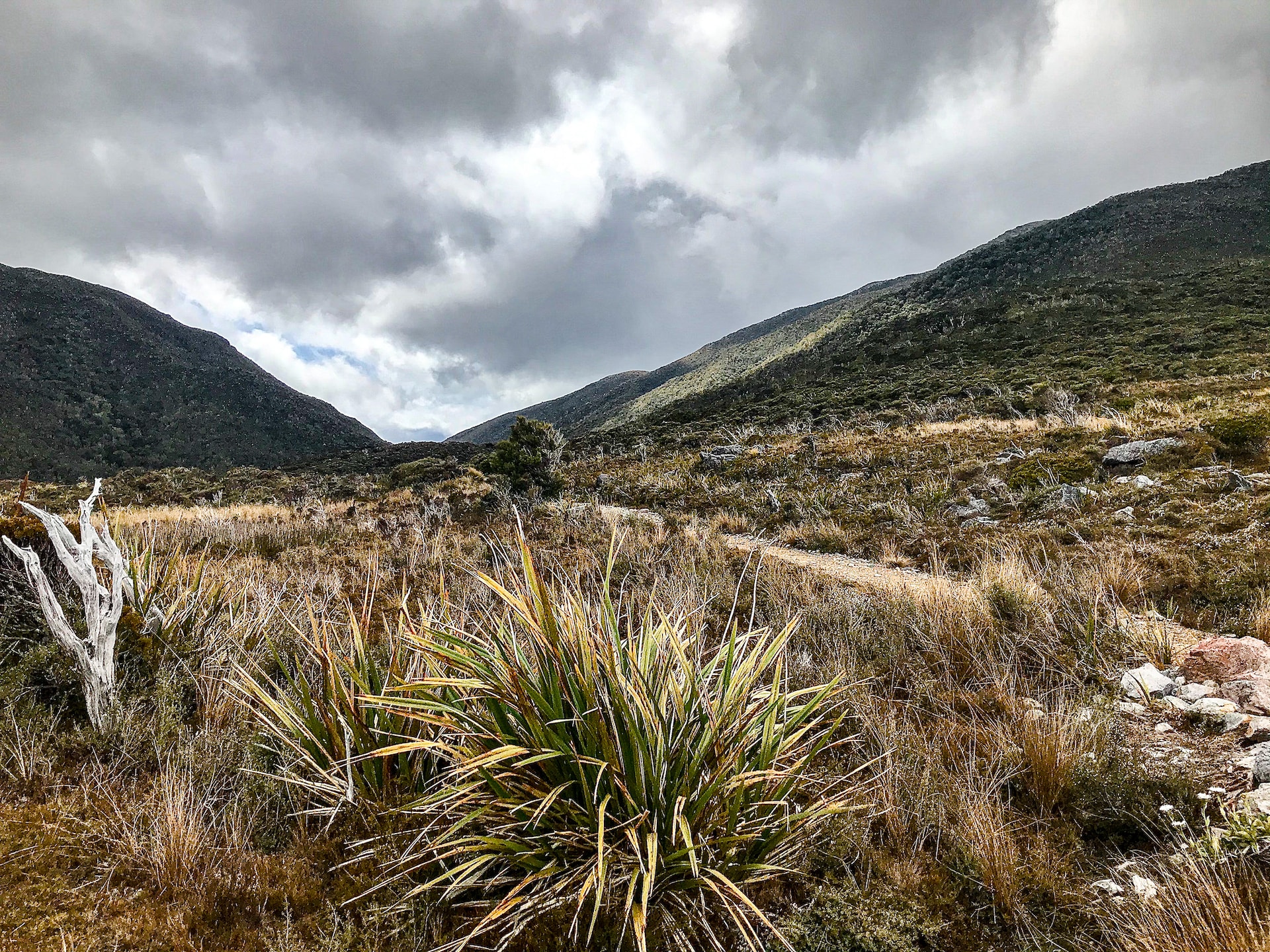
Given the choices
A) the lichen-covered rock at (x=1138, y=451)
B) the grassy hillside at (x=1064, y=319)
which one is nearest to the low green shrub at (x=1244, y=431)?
the lichen-covered rock at (x=1138, y=451)

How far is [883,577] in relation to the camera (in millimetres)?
7039

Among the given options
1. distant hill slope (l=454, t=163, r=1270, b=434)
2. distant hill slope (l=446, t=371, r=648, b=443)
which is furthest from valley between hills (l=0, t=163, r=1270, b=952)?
distant hill slope (l=446, t=371, r=648, b=443)

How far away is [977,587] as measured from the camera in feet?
17.5

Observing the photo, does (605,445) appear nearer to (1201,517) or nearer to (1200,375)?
(1200,375)

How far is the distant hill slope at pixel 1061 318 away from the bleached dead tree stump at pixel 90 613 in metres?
29.7

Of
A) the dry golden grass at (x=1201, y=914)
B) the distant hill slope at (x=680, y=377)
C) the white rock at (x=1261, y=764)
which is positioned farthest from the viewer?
the distant hill slope at (x=680, y=377)

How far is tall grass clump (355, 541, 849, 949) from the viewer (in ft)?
6.29

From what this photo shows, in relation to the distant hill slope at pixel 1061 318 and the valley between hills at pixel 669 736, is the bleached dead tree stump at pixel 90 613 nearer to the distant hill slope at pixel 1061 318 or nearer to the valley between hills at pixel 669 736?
the valley between hills at pixel 669 736

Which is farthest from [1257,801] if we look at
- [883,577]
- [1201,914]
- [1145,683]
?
[883,577]

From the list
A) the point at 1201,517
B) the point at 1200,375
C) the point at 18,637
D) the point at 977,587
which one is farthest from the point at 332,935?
the point at 1200,375

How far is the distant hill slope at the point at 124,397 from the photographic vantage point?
51312 mm

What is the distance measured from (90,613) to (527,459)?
1289 cm

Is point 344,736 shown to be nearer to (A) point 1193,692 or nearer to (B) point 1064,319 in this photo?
(A) point 1193,692

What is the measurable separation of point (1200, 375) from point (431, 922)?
2859 centimetres
